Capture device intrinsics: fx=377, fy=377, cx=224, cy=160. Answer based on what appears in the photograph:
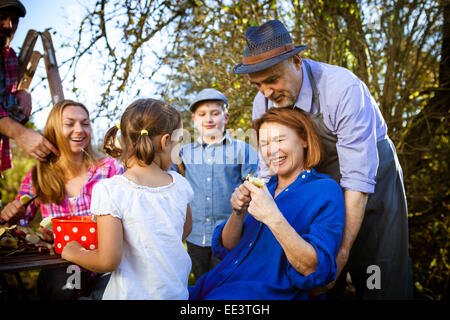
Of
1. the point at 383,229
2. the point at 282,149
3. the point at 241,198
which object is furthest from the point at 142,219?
the point at 383,229

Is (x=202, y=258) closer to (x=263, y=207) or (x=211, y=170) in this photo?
(x=211, y=170)

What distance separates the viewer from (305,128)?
7.24 ft

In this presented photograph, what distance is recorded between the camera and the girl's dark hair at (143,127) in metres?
1.91

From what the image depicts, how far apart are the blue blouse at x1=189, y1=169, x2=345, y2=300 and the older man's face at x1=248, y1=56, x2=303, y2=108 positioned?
0.52m

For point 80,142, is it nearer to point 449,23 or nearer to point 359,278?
point 359,278

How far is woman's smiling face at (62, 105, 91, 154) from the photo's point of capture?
2.79 m

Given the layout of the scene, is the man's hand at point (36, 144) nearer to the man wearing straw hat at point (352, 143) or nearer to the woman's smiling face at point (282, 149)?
the man wearing straw hat at point (352, 143)

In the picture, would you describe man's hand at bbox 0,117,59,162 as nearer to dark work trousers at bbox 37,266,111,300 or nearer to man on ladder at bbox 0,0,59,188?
man on ladder at bbox 0,0,59,188

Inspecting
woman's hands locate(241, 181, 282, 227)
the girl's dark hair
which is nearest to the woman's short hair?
woman's hands locate(241, 181, 282, 227)

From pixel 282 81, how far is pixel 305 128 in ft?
1.17

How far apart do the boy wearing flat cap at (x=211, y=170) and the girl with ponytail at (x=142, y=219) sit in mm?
1570

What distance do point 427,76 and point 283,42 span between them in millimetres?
2532
